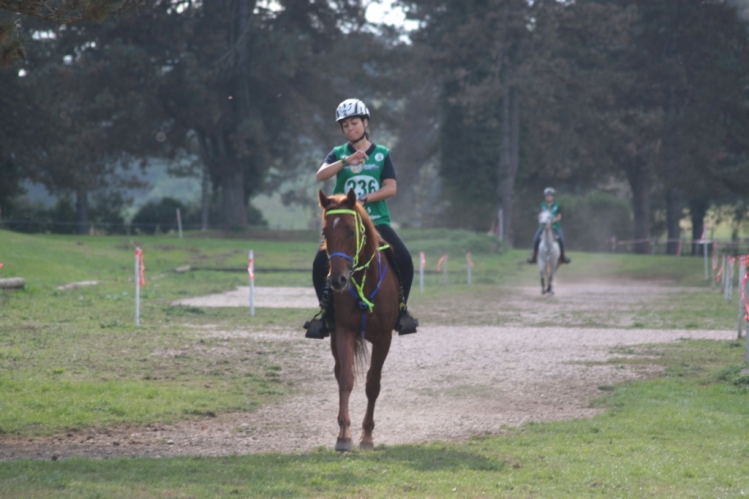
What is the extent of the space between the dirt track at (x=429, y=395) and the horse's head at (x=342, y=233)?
1832mm

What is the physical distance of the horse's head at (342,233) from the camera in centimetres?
801

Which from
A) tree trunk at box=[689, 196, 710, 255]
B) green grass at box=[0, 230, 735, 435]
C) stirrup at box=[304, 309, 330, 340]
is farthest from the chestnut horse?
tree trunk at box=[689, 196, 710, 255]

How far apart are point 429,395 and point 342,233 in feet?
13.7

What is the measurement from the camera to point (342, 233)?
8156 millimetres

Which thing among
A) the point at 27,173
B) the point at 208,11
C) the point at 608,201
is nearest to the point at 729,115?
the point at 608,201

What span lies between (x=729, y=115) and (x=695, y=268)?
10.6 meters

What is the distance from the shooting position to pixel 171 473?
7129mm

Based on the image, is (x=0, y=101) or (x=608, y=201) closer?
(x=0, y=101)

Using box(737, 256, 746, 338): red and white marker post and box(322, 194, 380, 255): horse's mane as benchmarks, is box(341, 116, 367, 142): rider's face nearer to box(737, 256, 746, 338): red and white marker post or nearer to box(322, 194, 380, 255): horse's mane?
box(322, 194, 380, 255): horse's mane

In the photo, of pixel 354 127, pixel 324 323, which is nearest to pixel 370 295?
pixel 324 323

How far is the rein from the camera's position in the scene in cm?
827

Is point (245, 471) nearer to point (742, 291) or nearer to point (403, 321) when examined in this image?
point (403, 321)

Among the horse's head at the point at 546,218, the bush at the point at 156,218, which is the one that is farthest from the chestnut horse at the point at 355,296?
the bush at the point at 156,218

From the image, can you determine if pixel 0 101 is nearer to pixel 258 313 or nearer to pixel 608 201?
pixel 258 313
